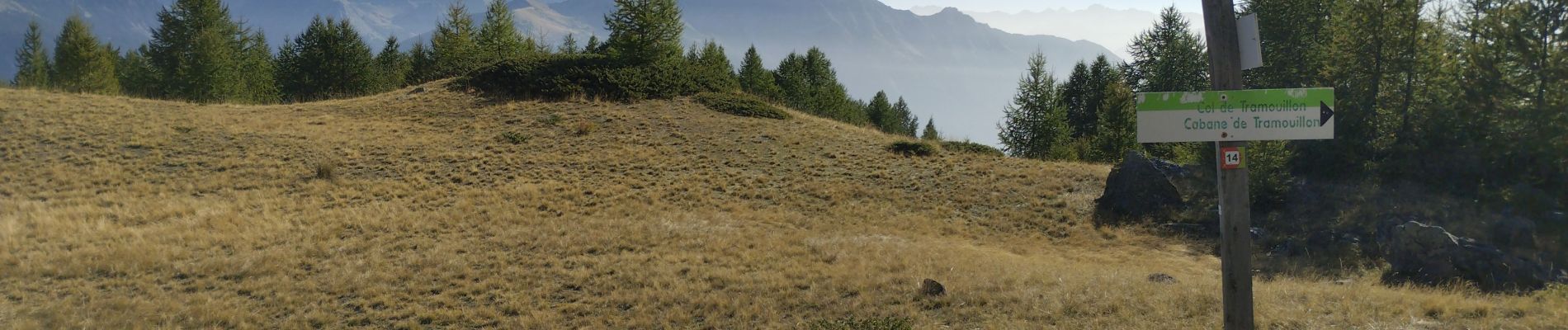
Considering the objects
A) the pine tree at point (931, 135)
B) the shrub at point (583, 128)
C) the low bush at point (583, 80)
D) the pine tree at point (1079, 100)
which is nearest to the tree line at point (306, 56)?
the low bush at point (583, 80)

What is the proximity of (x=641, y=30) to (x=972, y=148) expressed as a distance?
18247 millimetres

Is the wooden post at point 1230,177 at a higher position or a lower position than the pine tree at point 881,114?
lower

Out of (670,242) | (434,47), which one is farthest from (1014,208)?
(434,47)

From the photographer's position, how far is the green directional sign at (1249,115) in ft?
17.8

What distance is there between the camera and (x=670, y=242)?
14578 mm

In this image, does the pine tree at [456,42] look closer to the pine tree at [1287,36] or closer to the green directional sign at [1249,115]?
the pine tree at [1287,36]

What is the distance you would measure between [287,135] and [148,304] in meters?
17.0

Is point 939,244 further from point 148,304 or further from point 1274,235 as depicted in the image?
point 148,304

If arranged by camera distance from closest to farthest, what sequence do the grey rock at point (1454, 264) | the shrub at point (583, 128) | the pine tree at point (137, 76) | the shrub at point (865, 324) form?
the shrub at point (865, 324), the grey rock at point (1454, 264), the shrub at point (583, 128), the pine tree at point (137, 76)

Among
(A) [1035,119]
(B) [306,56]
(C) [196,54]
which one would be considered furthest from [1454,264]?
(C) [196,54]

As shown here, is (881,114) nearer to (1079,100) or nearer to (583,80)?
(1079,100)

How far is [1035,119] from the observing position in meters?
42.8

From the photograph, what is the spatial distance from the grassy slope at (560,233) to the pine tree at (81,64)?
24130 millimetres

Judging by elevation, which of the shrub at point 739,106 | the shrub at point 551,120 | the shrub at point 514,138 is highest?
the shrub at point 739,106
